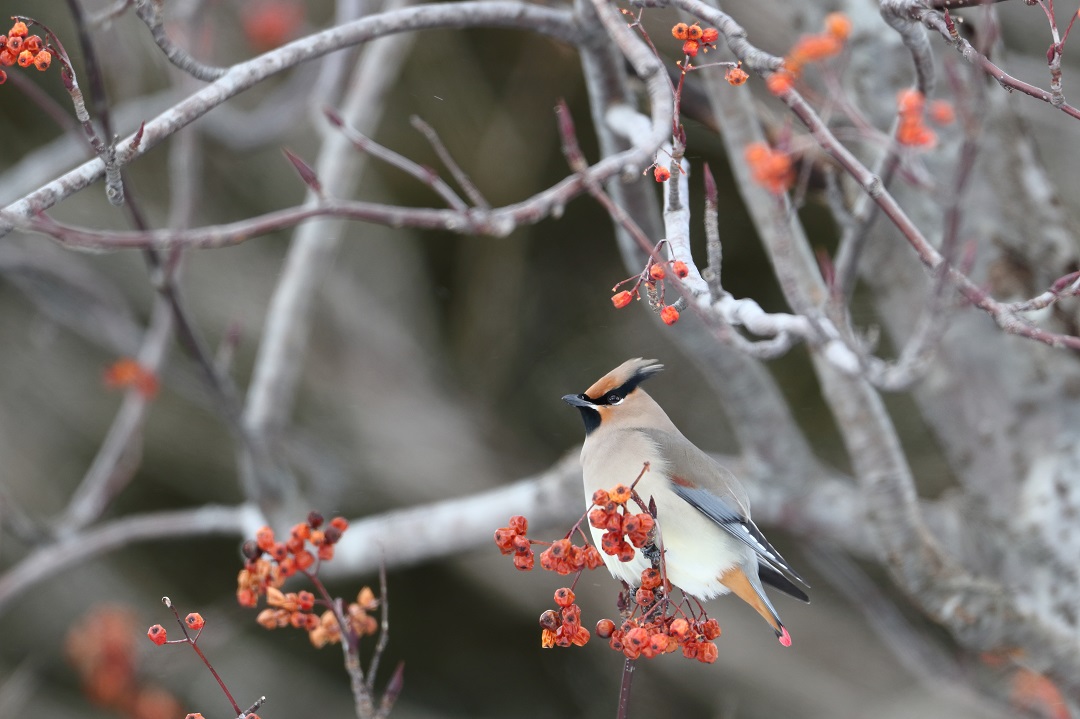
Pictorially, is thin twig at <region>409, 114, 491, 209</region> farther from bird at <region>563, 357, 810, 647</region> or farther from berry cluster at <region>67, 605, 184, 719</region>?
berry cluster at <region>67, 605, 184, 719</region>

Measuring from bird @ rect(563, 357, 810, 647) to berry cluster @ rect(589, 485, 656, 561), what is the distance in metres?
0.50

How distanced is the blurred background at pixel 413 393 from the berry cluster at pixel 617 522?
3.49 meters

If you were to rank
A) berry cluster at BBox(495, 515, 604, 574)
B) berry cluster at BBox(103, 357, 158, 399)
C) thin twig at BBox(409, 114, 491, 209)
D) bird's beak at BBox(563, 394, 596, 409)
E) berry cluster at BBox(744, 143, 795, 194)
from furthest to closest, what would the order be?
berry cluster at BBox(103, 357, 158, 399) < bird's beak at BBox(563, 394, 596, 409) < thin twig at BBox(409, 114, 491, 209) < berry cluster at BBox(495, 515, 604, 574) < berry cluster at BBox(744, 143, 795, 194)

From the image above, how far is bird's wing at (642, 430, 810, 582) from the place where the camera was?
224 cm

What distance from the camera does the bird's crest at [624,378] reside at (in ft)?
7.20

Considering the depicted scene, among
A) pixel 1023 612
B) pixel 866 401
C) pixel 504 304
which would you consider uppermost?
pixel 866 401

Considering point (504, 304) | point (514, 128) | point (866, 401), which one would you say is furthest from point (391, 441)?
point (866, 401)

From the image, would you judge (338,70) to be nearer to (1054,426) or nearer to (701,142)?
(701,142)

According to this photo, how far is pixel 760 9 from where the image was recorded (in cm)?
427

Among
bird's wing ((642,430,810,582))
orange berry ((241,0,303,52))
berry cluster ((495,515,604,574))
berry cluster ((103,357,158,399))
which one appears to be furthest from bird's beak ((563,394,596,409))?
orange berry ((241,0,303,52))

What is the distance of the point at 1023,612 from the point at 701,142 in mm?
2746

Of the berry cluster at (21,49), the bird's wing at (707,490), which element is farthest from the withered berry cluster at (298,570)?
the berry cluster at (21,49)

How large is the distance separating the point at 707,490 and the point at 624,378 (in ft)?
0.97

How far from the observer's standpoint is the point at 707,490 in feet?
7.57
